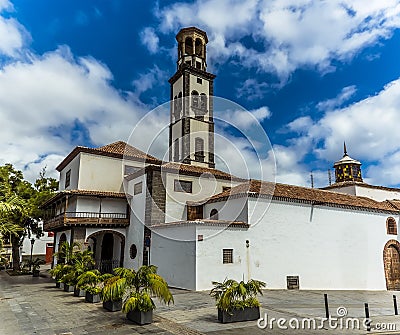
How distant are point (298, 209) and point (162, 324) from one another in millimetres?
13662

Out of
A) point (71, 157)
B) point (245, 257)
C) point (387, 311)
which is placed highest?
point (71, 157)

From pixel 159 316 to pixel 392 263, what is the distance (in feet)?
68.9

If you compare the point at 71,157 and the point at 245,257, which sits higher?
the point at 71,157

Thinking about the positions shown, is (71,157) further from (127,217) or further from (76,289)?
(76,289)

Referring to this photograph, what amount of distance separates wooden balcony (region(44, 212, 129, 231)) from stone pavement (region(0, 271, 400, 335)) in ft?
20.3

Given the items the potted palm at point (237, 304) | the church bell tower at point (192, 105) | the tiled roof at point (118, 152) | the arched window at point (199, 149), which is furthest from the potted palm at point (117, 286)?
the arched window at point (199, 149)

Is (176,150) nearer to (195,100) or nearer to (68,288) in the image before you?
(195,100)

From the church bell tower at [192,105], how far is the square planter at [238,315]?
20.0m

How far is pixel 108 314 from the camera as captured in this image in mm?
10523

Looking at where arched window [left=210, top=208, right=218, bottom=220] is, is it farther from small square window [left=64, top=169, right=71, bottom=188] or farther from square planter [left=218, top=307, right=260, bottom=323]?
small square window [left=64, top=169, right=71, bottom=188]

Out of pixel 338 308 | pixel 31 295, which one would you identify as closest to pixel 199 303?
pixel 338 308

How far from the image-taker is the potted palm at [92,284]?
12.6 m

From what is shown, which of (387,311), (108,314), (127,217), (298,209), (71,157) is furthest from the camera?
(71,157)

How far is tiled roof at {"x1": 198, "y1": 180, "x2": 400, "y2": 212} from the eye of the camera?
19602mm
